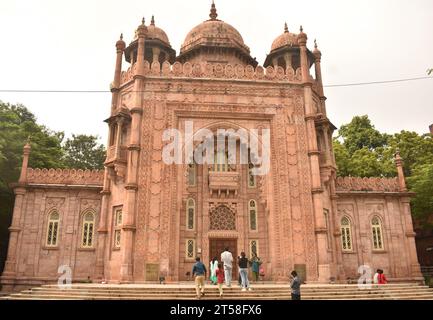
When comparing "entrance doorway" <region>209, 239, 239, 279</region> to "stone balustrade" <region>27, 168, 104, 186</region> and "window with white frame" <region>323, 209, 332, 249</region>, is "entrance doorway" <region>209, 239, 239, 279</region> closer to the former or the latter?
"window with white frame" <region>323, 209, 332, 249</region>

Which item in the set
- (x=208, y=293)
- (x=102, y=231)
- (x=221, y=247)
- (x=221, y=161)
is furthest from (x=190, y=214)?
(x=208, y=293)

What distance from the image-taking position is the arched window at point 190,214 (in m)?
18.7

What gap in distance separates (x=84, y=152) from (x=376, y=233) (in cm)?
2826

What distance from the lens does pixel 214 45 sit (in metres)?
22.7

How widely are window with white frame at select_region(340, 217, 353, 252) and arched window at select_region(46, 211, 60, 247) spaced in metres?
15.6

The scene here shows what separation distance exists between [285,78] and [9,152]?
55.4ft

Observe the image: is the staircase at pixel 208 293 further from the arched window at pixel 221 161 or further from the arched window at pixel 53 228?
the arched window at pixel 221 161

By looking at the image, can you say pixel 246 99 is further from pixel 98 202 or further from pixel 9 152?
pixel 9 152

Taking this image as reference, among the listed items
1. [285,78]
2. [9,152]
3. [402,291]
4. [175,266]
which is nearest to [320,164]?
[285,78]

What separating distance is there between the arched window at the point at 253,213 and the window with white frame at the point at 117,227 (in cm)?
650

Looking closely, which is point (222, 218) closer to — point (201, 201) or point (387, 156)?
point (201, 201)

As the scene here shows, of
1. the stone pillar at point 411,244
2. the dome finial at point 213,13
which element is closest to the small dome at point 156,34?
the dome finial at point 213,13

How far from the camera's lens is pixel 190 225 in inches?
739

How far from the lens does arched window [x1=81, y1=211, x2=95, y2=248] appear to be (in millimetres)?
19638
